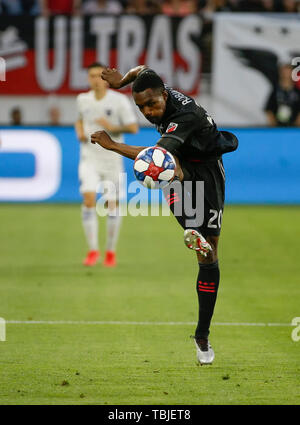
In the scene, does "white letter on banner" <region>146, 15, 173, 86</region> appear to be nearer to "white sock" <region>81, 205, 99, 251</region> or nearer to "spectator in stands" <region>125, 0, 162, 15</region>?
"spectator in stands" <region>125, 0, 162, 15</region>

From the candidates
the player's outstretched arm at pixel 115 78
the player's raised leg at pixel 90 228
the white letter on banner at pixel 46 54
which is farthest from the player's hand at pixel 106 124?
the white letter on banner at pixel 46 54

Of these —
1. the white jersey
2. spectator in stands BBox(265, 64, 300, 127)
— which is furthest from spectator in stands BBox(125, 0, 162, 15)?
the white jersey

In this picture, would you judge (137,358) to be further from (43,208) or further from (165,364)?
(43,208)

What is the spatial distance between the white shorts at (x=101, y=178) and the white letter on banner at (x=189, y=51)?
25.9ft

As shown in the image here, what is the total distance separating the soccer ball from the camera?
20.5ft

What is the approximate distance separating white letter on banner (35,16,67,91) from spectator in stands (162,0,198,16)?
2649mm

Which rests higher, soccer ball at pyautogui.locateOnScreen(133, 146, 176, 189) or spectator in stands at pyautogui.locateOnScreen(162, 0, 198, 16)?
spectator in stands at pyautogui.locateOnScreen(162, 0, 198, 16)

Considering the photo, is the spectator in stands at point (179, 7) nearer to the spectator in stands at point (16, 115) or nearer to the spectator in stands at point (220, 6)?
the spectator in stands at point (220, 6)

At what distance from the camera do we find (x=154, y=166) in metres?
6.24

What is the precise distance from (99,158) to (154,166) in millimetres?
6037

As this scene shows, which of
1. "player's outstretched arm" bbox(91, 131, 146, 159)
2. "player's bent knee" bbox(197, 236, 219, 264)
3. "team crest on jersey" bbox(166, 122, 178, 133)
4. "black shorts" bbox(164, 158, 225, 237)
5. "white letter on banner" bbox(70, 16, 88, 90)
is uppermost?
"white letter on banner" bbox(70, 16, 88, 90)

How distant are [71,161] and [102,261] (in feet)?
17.4

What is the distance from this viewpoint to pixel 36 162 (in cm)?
1725
